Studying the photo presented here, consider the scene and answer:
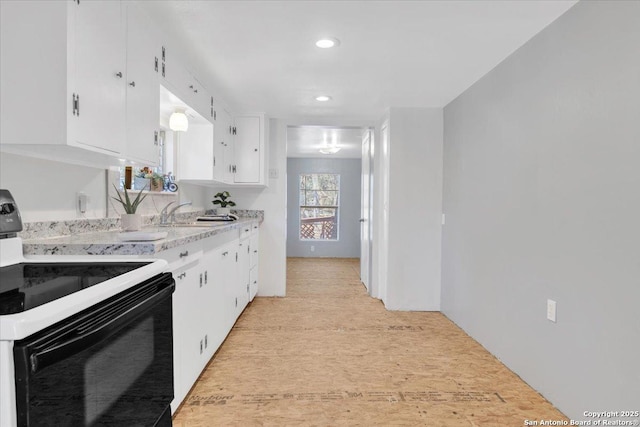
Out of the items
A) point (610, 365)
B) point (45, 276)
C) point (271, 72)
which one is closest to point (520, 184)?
point (610, 365)

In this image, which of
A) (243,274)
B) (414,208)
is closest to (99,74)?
(243,274)

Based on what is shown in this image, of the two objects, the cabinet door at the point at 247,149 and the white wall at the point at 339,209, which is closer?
the cabinet door at the point at 247,149

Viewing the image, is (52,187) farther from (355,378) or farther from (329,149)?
(329,149)

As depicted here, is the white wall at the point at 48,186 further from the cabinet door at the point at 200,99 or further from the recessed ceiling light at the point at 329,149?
the recessed ceiling light at the point at 329,149

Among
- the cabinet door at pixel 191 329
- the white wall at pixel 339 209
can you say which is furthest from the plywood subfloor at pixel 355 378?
the white wall at pixel 339 209

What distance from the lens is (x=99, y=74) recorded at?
5.28 feet

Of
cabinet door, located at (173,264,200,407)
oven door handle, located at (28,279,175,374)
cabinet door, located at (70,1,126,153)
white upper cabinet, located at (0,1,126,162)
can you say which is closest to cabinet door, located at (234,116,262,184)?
cabinet door, located at (173,264,200,407)

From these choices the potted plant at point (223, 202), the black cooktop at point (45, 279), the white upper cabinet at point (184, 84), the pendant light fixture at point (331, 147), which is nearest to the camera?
the black cooktop at point (45, 279)

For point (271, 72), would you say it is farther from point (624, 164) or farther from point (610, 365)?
point (610, 365)

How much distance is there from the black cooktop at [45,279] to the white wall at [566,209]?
200cm

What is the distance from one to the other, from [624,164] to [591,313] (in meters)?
0.73

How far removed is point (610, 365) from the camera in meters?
1.71

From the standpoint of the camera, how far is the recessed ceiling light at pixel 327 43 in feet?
7.84

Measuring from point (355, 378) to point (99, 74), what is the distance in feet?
7.15
